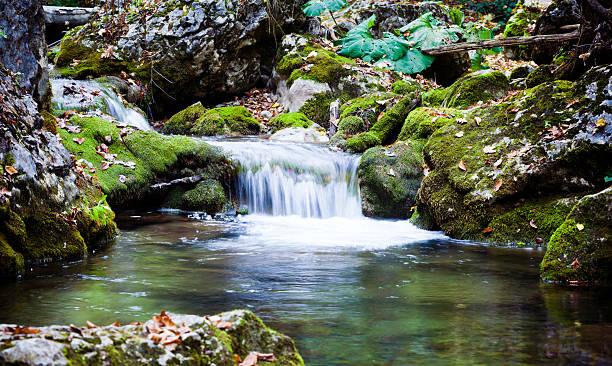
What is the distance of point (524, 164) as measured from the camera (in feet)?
21.5

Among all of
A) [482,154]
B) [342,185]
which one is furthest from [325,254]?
A: [342,185]

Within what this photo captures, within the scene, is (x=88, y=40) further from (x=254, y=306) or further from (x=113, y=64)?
(x=254, y=306)

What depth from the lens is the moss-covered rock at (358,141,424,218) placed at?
28.0 ft

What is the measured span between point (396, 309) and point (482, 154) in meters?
3.96

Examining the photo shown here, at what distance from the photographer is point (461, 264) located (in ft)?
18.0

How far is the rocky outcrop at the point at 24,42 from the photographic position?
670 cm

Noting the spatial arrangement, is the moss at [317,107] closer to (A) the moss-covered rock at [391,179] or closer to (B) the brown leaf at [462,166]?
(A) the moss-covered rock at [391,179]

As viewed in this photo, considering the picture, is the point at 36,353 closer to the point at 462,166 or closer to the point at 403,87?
the point at 462,166

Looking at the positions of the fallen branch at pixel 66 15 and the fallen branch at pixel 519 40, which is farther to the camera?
the fallen branch at pixel 66 15

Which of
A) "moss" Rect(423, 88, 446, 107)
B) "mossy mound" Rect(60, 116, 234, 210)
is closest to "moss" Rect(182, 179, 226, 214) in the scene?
"mossy mound" Rect(60, 116, 234, 210)

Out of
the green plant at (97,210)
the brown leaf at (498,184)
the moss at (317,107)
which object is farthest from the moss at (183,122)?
the brown leaf at (498,184)

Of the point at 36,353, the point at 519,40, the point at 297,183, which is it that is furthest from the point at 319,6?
the point at 36,353

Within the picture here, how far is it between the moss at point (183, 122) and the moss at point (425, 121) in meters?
5.68

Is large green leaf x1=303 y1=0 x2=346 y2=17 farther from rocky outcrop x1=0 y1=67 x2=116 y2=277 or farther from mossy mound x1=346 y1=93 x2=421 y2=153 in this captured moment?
rocky outcrop x1=0 y1=67 x2=116 y2=277
